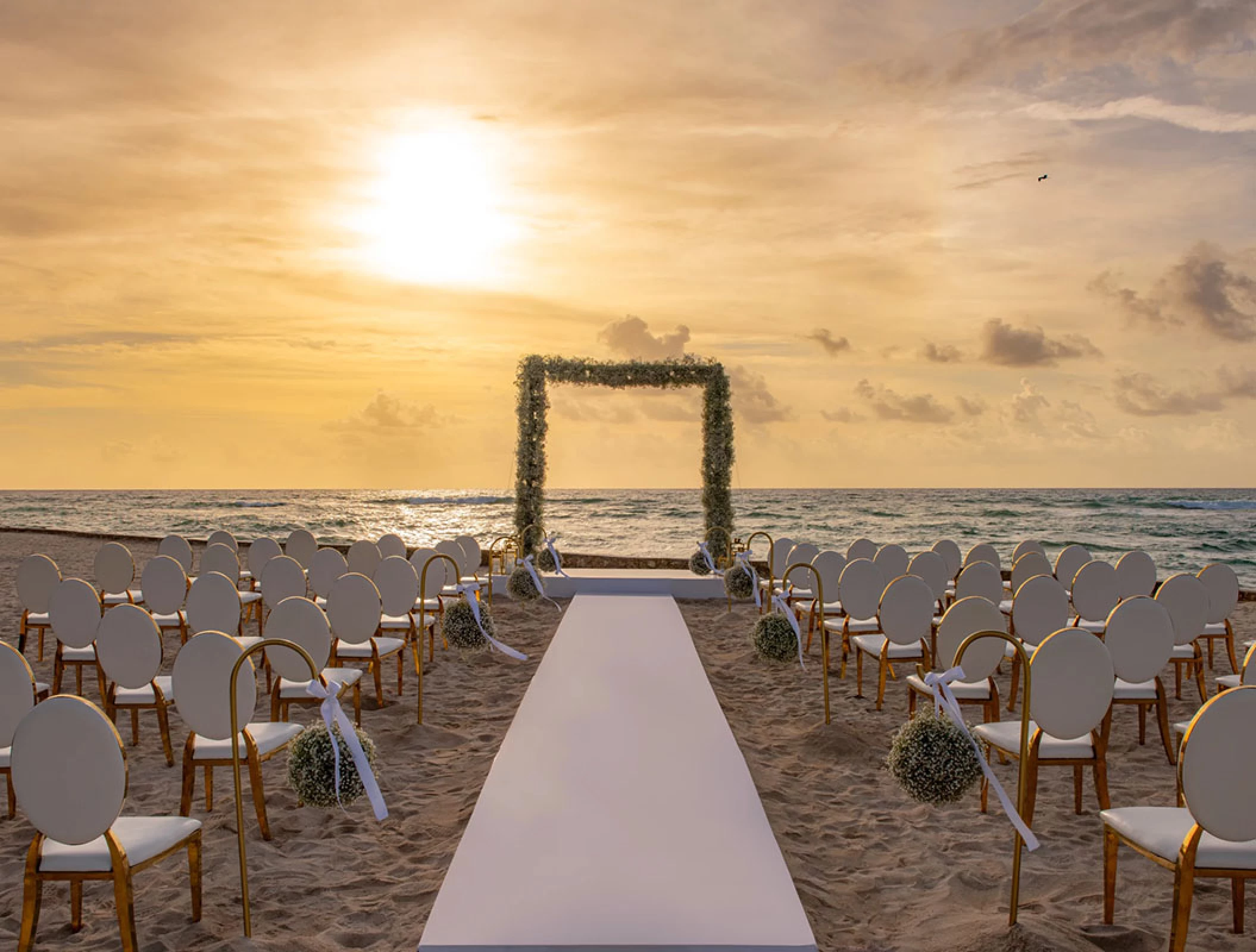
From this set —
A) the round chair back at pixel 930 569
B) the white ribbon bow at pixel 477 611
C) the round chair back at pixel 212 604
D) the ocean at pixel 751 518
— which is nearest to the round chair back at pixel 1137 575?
the round chair back at pixel 930 569

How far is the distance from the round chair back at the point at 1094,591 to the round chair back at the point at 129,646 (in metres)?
6.34

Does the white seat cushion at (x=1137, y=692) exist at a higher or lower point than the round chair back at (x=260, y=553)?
lower

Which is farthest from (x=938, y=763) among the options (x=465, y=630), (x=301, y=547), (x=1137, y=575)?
(x=301, y=547)

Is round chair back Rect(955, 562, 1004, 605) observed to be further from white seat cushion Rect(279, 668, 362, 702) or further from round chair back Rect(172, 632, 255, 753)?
round chair back Rect(172, 632, 255, 753)

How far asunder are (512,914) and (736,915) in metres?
0.73

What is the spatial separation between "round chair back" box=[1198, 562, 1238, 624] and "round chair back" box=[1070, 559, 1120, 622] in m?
0.66

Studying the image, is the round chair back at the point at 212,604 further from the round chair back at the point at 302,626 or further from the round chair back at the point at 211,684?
the round chair back at the point at 211,684

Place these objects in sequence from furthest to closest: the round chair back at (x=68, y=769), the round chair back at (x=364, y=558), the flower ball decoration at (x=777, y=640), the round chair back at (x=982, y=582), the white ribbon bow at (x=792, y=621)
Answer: the round chair back at (x=364, y=558) → the flower ball decoration at (x=777, y=640) → the round chair back at (x=982, y=582) → the white ribbon bow at (x=792, y=621) → the round chair back at (x=68, y=769)

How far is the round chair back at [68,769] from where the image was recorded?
8.39 feet

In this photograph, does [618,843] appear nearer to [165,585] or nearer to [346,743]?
[346,743]

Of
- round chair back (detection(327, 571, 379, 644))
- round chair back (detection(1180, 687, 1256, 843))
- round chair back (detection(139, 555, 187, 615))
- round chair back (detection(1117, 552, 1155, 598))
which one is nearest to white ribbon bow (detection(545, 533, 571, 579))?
round chair back (detection(139, 555, 187, 615))

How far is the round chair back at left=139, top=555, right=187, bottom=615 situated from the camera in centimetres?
682

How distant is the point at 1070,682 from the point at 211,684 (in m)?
3.62

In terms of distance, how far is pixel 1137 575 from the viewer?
292 inches
